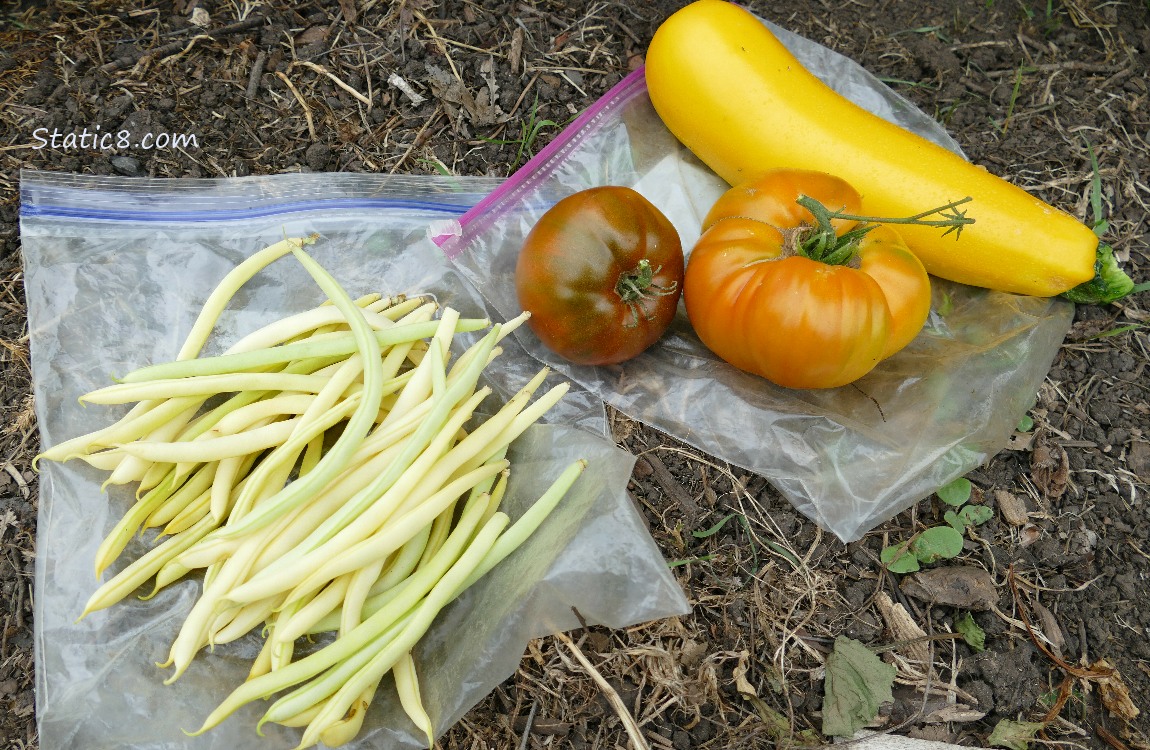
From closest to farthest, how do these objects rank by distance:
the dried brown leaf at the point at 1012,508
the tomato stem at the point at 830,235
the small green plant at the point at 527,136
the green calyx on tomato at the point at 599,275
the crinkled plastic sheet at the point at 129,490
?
the crinkled plastic sheet at the point at 129,490 → the tomato stem at the point at 830,235 → the green calyx on tomato at the point at 599,275 → the dried brown leaf at the point at 1012,508 → the small green plant at the point at 527,136

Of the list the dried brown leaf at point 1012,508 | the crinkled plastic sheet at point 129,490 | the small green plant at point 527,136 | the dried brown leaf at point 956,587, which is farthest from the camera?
the small green plant at point 527,136

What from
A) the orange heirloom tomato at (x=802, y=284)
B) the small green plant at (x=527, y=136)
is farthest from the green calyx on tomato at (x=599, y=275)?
the small green plant at (x=527, y=136)

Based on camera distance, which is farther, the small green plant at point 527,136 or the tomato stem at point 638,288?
the small green plant at point 527,136

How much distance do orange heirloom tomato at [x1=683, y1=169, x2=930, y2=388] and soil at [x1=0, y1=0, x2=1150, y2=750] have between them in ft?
1.22

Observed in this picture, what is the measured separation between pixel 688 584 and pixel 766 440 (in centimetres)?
44

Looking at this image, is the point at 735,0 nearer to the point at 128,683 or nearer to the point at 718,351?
the point at 718,351

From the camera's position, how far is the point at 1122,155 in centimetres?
270

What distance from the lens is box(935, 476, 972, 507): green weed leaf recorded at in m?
2.23

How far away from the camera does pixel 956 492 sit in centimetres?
224

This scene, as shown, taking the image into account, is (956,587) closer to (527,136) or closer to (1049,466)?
(1049,466)

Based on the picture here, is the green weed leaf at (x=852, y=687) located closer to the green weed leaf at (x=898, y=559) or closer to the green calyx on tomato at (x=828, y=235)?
the green weed leaf at (x=898, y=559)

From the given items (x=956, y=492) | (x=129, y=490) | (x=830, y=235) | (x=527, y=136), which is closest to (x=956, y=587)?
(x=956, y=492)

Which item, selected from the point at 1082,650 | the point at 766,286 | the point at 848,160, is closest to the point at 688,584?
the point at 766,286

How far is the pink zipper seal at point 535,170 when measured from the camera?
2324mm
